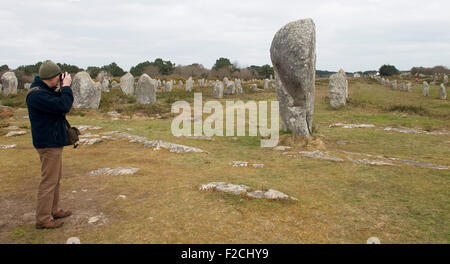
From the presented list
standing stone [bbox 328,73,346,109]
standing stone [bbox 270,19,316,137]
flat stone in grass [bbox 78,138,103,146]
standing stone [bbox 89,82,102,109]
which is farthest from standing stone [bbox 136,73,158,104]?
standing stone [bbox 270,19,316,137]

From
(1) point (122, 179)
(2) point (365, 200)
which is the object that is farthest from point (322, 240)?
(1) point (122, 179)

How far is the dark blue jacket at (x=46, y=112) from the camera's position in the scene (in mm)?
3785

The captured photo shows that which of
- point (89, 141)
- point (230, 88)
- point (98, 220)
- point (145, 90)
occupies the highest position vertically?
point (230, 88)

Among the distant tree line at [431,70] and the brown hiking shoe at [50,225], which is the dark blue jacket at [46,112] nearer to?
the brown hiking shoe at [50,225]

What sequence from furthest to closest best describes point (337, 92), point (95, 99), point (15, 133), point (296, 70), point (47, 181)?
point (337, 92) → point (95, 99) → point (15, 133) → point (296, 70) → point (47, 181)

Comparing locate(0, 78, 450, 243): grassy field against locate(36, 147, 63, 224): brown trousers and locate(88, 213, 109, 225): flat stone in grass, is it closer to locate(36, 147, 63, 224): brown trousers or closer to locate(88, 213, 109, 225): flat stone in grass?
locate(88, 213, 109, 225): flat stone in grass

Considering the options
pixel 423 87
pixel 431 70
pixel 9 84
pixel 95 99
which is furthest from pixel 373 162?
pixel 431 70

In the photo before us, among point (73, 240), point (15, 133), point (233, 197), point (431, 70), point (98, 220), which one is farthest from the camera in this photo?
point (431, 70)

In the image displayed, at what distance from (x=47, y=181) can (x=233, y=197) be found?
259 centimetres

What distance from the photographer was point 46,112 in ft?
12.6

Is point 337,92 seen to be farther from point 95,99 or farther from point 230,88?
point 95,99

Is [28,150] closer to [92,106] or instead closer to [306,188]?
[306,188]

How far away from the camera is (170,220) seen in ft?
13.3

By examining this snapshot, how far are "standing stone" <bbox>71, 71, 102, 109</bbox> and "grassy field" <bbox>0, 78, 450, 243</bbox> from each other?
8672 mm
